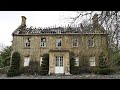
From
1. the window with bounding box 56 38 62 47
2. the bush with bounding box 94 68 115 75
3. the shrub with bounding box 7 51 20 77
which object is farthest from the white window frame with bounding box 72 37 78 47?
the shrub with bounding box 7 51 20 77

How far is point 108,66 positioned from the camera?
2553cm

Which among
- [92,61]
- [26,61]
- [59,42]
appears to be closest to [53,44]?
[59,42]

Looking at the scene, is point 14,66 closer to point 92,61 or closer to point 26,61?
point 26,61

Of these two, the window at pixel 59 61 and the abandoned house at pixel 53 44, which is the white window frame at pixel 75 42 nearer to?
the abandoned house at pixel 53 44

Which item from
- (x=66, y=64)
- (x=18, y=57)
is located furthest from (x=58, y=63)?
(x=18, y=57)

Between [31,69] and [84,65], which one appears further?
[84,65]

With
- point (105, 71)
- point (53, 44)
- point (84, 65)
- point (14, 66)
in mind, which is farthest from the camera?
point (53, 44)

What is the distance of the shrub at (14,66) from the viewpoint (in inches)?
1008

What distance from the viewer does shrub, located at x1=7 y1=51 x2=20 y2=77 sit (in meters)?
25.6

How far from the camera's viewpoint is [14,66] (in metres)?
26.5

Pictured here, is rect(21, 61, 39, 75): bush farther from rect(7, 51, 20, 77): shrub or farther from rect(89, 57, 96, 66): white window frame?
rect(89, 57, 96, 66): white window frame

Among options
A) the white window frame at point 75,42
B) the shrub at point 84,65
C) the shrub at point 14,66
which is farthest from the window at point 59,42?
the shrub at point 14,66

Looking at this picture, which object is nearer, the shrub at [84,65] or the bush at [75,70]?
the bush at [75,70]
